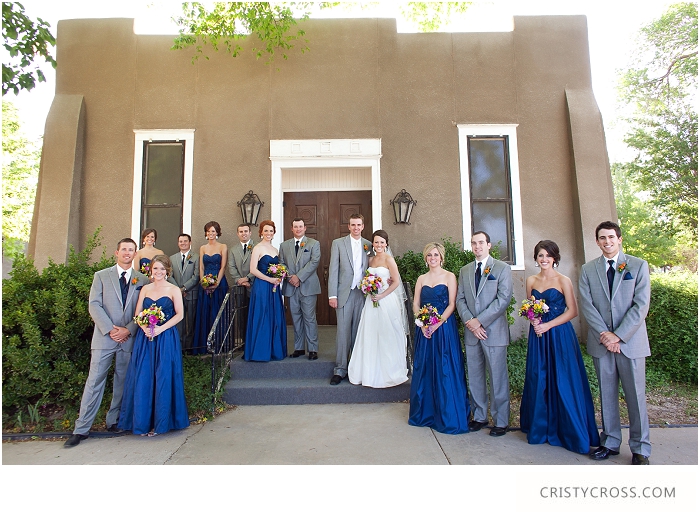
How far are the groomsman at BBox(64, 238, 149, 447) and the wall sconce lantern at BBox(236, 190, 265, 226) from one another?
2967 mm

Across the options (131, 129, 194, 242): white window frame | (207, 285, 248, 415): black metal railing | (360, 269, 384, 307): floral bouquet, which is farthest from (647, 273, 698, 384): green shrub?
(131, 129, 194, 242): white window frame

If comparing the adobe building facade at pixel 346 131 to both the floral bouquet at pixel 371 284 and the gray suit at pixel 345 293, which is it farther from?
the floral bouquet at pixel 371 284

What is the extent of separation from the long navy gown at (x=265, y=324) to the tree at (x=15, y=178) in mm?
15291

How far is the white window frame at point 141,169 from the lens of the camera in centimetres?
780

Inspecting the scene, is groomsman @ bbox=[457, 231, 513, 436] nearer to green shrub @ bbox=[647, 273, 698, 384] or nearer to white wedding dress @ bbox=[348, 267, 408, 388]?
white wedding dress @ bbox=[348, 267, 408, 388]

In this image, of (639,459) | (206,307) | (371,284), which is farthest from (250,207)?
(639,459)

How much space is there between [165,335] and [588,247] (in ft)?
22.8

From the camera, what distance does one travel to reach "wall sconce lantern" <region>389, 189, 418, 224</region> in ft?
25.0

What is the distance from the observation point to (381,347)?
17.8 ft

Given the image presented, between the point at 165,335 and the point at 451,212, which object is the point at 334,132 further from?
the point at 165,335

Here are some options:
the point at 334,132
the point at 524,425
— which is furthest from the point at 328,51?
the point at 524,425

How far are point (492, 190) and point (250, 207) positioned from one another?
4462 millimetres

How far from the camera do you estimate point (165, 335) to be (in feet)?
15.3

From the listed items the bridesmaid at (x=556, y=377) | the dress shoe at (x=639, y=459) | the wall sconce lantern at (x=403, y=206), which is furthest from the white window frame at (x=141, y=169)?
the dress shoe at (x=639, y=459)
